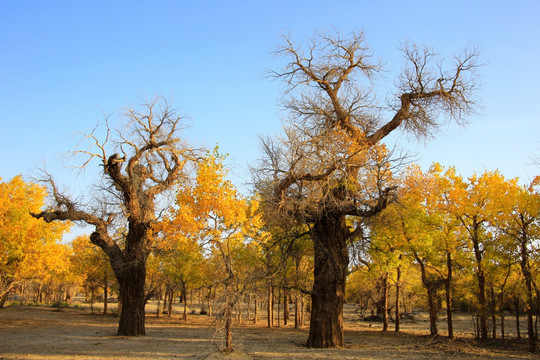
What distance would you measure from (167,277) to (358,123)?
26121 mm

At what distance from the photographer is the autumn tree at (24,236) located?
24.2 m

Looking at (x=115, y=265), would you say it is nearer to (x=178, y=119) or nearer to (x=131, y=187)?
(x=131, y=187)

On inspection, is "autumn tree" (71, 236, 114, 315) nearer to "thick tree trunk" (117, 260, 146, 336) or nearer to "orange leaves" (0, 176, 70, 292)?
"orange leaves" (0, 176, 70, 292)

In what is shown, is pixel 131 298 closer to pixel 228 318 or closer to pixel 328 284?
pixel 228 318

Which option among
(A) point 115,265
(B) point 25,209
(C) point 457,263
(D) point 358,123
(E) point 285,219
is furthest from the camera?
(B) point 25,209

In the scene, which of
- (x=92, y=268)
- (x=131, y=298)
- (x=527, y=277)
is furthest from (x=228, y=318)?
(x=92, y=268)

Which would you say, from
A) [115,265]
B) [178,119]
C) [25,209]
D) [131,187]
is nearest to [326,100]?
[178,119]

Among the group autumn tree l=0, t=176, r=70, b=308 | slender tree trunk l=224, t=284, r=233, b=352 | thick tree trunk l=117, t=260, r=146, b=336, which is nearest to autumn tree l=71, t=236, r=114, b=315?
autumn tree l=0, t=176, r=70, b=308

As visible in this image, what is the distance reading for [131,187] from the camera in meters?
17.1

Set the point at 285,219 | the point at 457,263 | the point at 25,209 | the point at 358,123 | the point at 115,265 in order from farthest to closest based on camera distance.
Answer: the point at 25,209 < the point at 457,263 < the point at 115,265 < the point at 358,123 < the point at 285,219

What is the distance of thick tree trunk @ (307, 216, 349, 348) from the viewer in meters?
13.8

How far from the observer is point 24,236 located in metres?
24.9

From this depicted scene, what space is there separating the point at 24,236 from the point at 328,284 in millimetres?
20122

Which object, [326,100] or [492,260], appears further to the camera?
[492,260]
